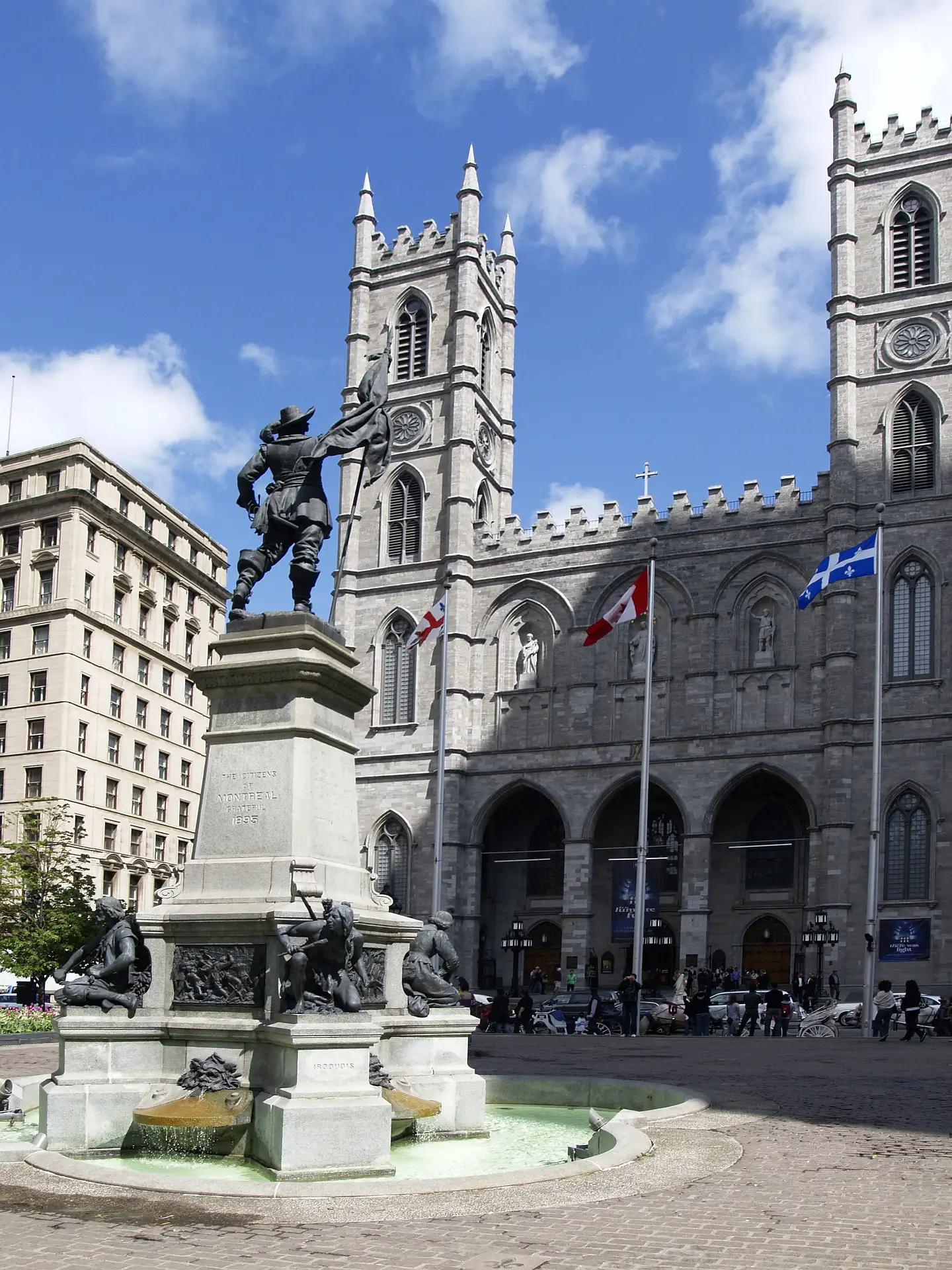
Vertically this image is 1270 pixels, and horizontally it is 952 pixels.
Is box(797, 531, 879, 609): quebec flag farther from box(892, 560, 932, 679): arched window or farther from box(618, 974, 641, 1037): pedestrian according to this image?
box(892, 560, 932, 679): arched window

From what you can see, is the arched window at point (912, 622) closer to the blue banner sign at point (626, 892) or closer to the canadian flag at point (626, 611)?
the canadian flag at point (626, 611)

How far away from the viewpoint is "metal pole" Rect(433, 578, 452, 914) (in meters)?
48.8

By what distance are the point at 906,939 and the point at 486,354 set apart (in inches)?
1276

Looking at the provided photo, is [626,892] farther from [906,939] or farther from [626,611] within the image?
[626,611]

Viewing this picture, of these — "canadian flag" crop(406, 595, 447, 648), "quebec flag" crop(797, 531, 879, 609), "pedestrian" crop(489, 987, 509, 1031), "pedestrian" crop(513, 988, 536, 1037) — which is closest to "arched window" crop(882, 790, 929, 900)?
"quebec flag" crop(797, 531, 879, 609)

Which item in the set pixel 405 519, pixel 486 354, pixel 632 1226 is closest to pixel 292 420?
pixel 632 1226

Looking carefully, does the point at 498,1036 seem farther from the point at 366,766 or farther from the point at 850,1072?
the point at 366,766

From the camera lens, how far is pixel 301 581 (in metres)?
12.5

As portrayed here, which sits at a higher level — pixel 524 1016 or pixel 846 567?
pixel 846 567

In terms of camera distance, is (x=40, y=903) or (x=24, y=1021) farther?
(x=40, y=903)

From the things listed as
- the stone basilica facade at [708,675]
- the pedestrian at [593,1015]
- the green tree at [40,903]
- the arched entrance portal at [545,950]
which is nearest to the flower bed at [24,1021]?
the green tree at [40,903]

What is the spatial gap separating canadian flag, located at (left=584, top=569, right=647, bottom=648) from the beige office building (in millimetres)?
20536

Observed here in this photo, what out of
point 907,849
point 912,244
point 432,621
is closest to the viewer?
point 432,621

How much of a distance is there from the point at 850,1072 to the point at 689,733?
3362 cm
